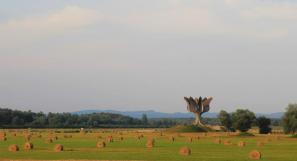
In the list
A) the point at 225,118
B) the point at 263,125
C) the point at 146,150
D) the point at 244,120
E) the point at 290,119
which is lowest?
the point at 146,150

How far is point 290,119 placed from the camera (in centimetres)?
11362

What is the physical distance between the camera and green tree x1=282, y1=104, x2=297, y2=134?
4429 inches

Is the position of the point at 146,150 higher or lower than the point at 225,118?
lower

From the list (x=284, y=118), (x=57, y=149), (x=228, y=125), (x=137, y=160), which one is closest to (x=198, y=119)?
Result: (x=228, y=125)

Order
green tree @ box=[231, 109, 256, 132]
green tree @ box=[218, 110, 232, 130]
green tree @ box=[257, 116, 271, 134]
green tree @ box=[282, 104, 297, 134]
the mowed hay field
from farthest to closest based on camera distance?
green tree @ box=[218, 110, 232, 130] → green tree @ box=[257, 116, 271, 134] → green tree @ box=[231, 109, 256, 132] → green tree @ box=[282, 104, 297, 134] → the mowed hay field

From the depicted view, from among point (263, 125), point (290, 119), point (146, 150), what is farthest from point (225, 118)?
point (146, 150)

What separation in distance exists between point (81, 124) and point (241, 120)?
267 feet

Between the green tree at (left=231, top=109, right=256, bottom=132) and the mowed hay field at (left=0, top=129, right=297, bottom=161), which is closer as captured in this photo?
the mowed hay field at (left=0, top=129, right=297, bottom=161)

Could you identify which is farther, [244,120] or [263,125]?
[263,125]

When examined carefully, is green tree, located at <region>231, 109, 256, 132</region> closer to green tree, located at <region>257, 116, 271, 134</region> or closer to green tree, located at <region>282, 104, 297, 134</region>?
green tree, located at <region>257, 116, 271, 134</region>

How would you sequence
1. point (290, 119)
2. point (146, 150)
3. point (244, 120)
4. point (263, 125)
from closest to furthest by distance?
point (146, 150), point (290, 119), point (244, 120), point (263, 125)

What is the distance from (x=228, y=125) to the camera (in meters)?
135

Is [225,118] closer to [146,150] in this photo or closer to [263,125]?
[263,125]

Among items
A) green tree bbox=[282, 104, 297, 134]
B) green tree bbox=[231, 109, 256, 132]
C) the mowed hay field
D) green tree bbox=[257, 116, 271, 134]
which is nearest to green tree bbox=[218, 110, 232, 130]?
green tree bbox=[231, 109, 256, 132]
